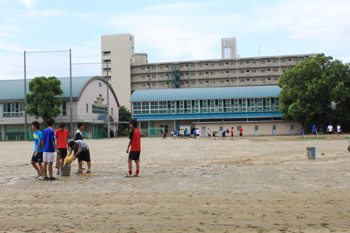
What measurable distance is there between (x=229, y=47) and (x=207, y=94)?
43218 mm

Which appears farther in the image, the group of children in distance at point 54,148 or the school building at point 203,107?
the school building at point 203,107

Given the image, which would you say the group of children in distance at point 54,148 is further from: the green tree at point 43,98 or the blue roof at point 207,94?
the blue roof at point 207,94

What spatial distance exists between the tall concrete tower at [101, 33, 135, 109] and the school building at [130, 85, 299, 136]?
2489 centimetres

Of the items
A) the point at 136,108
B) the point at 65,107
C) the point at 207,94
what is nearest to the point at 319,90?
the point at 207,94

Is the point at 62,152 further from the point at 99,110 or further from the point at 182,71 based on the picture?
the point at 182,71

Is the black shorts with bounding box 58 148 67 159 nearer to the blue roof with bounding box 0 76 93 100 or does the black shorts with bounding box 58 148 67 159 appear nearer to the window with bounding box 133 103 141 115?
the blue roof with bounding box 0 76 93 100

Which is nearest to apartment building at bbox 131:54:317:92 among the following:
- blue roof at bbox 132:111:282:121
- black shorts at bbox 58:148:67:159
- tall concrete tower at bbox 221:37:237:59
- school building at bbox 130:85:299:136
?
tall concrete tower at bbox 221:37:237:59

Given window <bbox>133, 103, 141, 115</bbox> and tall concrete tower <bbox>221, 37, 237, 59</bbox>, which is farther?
tall concrete tower <bbox>221, 37, 237, 59</bbox>

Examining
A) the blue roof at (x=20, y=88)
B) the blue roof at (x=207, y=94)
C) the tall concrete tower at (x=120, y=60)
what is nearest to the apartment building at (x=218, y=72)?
the tall concrete tower at (x=120, y=60)

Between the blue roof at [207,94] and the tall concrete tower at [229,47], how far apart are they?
129ft

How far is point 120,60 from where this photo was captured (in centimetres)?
9019

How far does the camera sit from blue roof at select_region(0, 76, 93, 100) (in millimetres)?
59125

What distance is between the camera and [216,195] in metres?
7.42

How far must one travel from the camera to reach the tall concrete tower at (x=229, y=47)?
10106 cm
